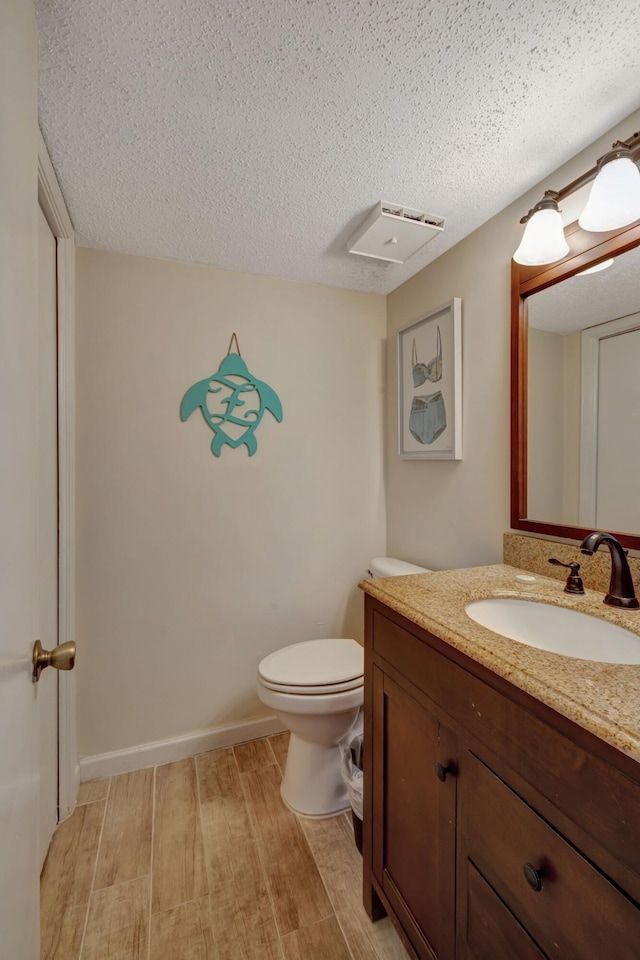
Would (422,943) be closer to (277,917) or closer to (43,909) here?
(277,917)

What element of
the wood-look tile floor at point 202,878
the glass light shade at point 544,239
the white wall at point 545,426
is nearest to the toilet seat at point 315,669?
the wood-look tile floor at point 202,878

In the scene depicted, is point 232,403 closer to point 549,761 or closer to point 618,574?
point 618,574

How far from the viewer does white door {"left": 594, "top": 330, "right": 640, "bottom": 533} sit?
1055 millimetres

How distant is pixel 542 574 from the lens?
128 centimetres

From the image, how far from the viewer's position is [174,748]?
5.89 feet

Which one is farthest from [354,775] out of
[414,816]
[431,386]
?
[431,386]

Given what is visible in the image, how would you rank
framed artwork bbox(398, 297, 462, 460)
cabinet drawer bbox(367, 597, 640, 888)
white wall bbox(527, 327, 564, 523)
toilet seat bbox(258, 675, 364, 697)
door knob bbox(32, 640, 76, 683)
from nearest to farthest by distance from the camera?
cabinet drawer bbox(367, 597, 640, 888) < door knob bbox(32, 640, 76, 683) < white wall bbox(527, 327, 564, 523) < toilet seat bbox(258, 675, 364, 697) < framed artwork bbox(398, 297, 462, 460)

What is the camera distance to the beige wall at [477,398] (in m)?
1.44

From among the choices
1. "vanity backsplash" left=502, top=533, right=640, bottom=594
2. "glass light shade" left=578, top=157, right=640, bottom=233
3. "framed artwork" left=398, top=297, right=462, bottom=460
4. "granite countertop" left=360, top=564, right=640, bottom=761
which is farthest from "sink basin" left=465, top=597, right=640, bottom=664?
"glass light shade" left=578, top=157, right=640, bottom=233

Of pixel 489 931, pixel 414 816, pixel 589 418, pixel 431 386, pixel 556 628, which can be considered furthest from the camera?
pixel 431 386

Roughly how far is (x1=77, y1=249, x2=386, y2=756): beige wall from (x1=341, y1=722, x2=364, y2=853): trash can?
1.92 ft

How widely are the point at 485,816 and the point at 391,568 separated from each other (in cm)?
121

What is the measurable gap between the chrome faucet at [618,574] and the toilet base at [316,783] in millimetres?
1132

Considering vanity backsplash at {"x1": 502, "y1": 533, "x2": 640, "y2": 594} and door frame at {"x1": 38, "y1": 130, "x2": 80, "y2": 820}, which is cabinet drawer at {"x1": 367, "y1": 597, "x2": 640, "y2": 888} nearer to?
vanity backsplash at {"x1": 502, "y1": 533, "x2": 640, "y2": 594}
